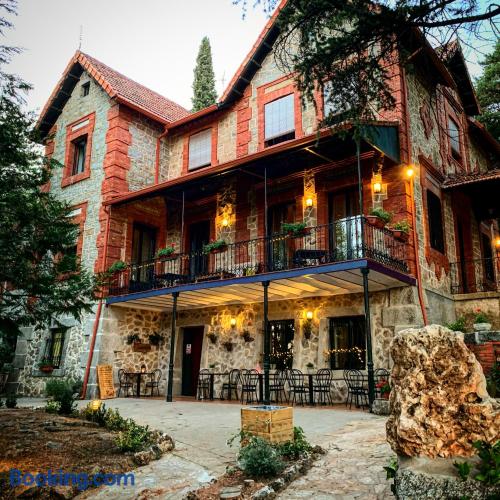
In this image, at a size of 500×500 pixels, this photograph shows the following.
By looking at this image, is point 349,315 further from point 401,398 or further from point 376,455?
point 401,398

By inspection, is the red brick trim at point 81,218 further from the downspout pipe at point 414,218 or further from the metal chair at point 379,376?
the downspout pipe at point 414,218

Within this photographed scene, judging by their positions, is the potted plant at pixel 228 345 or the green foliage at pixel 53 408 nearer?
the green foliage at pixel 53 408

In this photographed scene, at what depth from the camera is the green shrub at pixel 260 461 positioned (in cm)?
452

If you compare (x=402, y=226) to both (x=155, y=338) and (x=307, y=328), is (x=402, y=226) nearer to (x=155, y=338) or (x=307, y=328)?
(x=307, y=328)

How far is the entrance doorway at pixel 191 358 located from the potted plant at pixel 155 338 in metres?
0.74

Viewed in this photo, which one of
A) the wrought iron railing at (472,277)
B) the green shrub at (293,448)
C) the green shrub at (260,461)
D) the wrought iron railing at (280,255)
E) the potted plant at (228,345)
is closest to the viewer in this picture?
the green shrub at (260,461)

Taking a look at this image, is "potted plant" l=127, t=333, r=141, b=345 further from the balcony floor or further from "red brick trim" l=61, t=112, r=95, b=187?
"red brick trim" l=61, t=112, r=95, b=187

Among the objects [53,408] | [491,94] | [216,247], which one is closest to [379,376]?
[216,247]

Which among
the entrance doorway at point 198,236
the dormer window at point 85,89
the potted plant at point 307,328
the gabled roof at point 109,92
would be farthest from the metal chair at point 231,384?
the dormer window at point 85,89

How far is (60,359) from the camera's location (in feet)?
44.1

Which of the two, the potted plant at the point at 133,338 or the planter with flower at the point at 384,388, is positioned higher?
the potted plant at the point at 133,338

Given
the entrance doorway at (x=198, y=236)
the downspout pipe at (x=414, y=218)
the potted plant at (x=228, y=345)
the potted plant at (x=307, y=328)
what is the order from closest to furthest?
the downspout pipe at (x=414, y=218), the potted plant at (x=307, y=328), the potted plant at (x=228, y=345), the entrance doorway at (x=198, y=236)

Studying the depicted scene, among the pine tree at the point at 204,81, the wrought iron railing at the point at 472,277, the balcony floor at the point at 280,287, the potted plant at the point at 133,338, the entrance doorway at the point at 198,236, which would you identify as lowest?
the potted plant at the point at 133,338

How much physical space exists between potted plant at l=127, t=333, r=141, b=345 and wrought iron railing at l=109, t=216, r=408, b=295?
1295 millimetres
